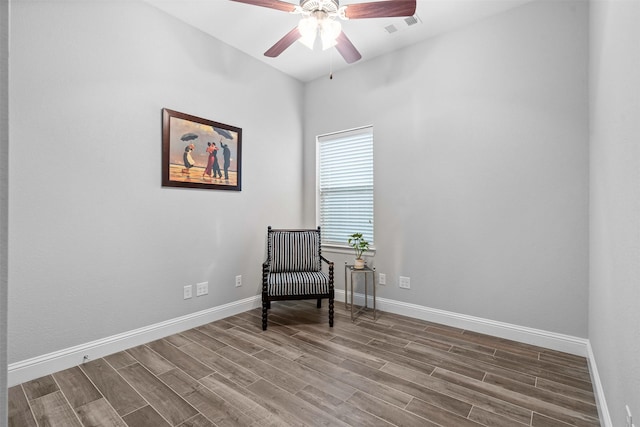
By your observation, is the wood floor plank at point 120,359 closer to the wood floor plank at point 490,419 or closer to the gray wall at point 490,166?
the wood floor plank at point 490,419

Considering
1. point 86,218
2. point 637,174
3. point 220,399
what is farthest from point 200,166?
point 637,174

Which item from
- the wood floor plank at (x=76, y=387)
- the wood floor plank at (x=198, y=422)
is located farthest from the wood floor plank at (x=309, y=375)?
the wood floor plank at (x=76, y=387)

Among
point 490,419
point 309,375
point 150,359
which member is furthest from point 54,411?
point 490,419

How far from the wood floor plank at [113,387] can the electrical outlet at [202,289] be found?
3.12 ft

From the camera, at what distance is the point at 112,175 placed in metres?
2.54

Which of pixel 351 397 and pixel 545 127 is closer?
pixel 351 397

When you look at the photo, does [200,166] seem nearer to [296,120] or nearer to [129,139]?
[129,139]

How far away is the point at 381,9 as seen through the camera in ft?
6.97

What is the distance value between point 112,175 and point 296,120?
2.51 metres

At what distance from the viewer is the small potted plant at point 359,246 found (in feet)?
11.3

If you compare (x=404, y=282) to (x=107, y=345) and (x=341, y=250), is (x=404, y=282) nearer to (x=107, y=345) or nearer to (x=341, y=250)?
(x=341, y=250)

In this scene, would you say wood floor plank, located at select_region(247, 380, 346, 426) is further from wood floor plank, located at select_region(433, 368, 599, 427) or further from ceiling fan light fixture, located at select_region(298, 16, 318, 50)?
ceiling fan light fixture, located at select_region(298, 16, 318, 50)

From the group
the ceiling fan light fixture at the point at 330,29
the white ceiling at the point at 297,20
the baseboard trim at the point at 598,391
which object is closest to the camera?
the baseboard trim at the point at 598,391

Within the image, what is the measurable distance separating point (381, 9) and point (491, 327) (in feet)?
9.59
